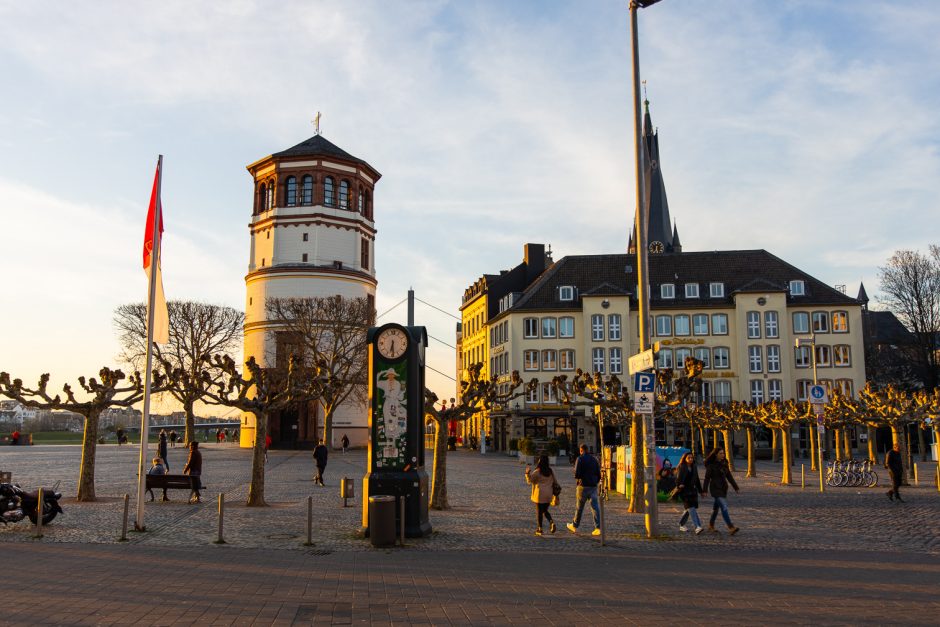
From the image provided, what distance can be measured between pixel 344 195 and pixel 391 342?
56.9 m

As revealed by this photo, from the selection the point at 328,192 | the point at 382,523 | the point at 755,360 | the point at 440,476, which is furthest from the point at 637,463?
the point at 328,192

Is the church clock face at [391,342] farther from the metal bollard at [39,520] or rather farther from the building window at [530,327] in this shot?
the building window at [530,327]

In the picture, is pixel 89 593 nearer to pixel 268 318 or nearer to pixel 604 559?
pixel 604 559

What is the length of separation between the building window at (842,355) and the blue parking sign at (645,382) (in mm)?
56986

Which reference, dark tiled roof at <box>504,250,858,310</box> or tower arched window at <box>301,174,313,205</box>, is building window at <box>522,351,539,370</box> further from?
tower arched window at <box>301,174,313,205</box>

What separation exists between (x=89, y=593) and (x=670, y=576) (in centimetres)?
763

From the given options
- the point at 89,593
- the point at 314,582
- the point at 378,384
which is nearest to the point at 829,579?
the point at 314,582

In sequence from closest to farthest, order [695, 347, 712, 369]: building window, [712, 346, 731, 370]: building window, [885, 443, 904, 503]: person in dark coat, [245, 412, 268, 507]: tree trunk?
[245, 412, 268, 507]: tree trunk → [885, 443, 904, 503]: person in dark coat → [712, 346, 731, 370]: building window → [695, 347, 712, 369]: building window

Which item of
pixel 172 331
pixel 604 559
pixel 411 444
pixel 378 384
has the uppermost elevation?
pixel 172 331

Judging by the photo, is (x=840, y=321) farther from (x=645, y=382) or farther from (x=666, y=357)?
(x=645, y=382)

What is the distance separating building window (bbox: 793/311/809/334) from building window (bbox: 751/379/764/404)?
5.03 metres

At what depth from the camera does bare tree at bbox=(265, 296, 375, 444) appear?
59.3m

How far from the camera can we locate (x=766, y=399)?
67125mm

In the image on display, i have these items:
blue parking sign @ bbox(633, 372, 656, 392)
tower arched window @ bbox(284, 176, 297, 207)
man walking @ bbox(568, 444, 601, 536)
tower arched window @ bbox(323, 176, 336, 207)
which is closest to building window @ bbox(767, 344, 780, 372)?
tower arched window @ bbox(323, 176, 336, 207)
